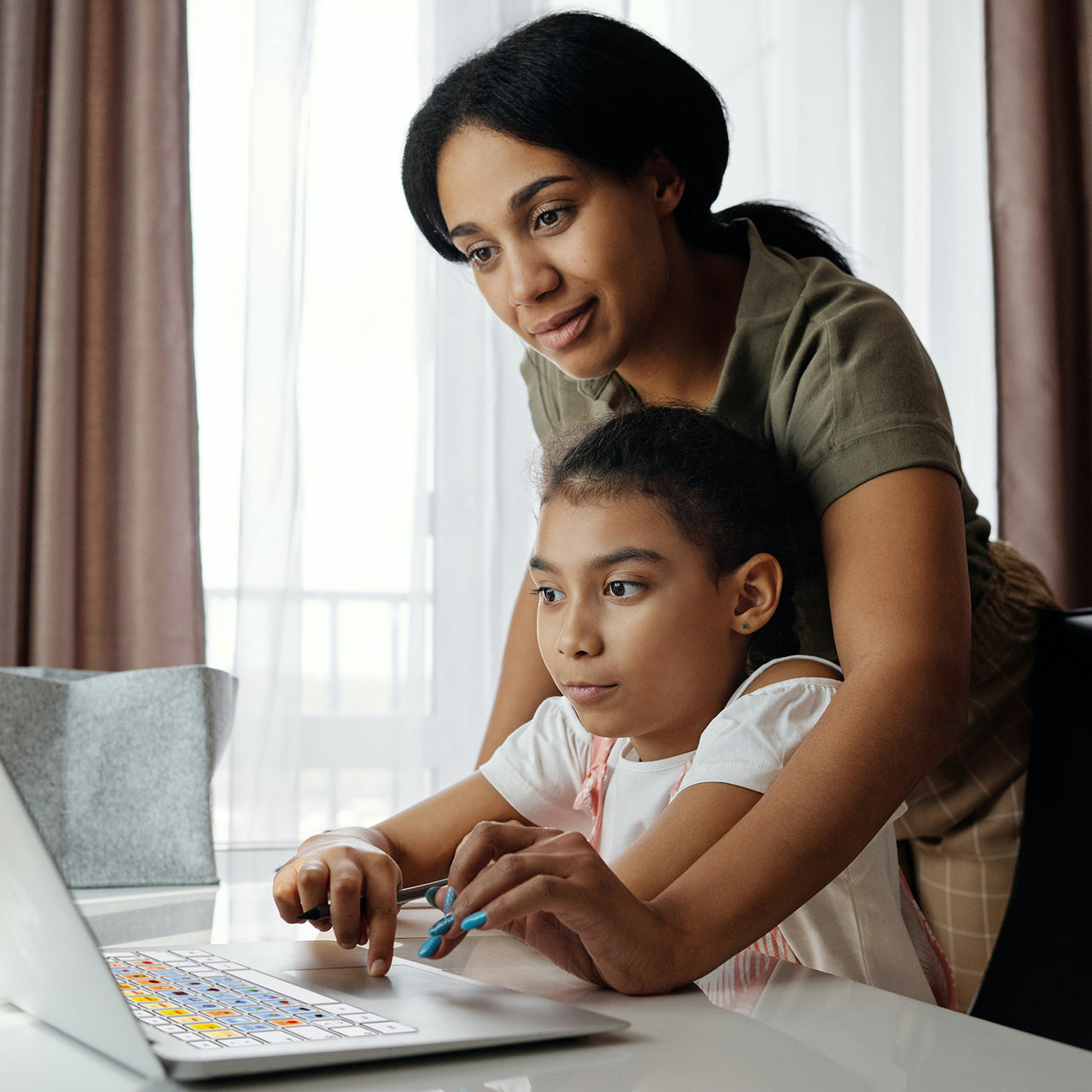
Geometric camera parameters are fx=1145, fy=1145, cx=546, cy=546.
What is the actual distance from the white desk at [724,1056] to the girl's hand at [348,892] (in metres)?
0.08

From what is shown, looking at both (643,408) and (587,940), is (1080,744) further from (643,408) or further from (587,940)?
(587,940)

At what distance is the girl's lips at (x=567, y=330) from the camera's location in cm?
103

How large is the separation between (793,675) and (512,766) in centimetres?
29

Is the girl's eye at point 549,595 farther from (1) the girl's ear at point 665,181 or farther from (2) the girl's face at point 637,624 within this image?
(1) the girl's ear at point 665,181

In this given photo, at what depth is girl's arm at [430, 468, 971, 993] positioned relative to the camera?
1.76ft

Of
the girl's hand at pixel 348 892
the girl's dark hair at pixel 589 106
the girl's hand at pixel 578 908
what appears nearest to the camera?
the girl's hand at pixel 578 908

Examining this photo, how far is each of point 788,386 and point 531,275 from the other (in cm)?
25

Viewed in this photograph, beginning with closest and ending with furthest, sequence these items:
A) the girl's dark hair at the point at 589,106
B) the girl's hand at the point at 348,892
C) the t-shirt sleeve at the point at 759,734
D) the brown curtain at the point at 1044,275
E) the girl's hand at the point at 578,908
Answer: the girl's hand at the point at 578,908, the girl's hand at the point at 348,892, the t-shirt sleeve at the point at 759,734, the girl's dark hair at the point at 589,106, the brown curtain at the point at 1044,275

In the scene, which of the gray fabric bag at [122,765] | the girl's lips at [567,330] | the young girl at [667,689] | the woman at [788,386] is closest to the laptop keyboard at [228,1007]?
the young girl at [667,689]

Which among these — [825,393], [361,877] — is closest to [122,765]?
[361,877]

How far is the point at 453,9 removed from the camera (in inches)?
83.0

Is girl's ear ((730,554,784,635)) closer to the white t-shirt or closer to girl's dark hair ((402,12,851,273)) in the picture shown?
the white t-shirt

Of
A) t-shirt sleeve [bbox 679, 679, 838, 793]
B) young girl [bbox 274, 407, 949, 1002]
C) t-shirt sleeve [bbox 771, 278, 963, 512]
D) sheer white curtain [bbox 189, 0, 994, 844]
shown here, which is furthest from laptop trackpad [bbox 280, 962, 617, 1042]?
sheer white curtain [bbox 189, 0, 994, 844]

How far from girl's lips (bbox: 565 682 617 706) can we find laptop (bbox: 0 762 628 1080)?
31 centimetres
